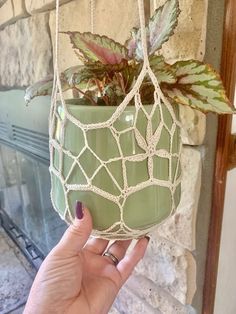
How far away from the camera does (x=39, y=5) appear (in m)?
0.79

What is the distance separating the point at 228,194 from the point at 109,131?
333mm

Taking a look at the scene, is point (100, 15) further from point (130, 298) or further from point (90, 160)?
point (130, 298)

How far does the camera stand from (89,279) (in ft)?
1.66

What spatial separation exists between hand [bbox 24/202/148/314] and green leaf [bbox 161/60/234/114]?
192mm

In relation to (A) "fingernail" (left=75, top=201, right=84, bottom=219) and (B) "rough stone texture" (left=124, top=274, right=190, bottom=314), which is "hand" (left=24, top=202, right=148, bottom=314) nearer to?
(A) "fingernail" (left=75, top=201, right=84, bottom=219)

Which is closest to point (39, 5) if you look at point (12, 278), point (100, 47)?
point (100, 47)

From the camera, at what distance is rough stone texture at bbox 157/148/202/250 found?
0.51 metres

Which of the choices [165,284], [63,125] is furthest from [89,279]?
[63,125]

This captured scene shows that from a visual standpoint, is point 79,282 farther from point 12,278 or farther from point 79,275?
point 12,278

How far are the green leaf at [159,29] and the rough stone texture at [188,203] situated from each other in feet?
0.69

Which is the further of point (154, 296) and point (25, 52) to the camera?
point (25, 52)

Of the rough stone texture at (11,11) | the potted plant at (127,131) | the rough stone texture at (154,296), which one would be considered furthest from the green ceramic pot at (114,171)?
the rough stone texture at (11,11)

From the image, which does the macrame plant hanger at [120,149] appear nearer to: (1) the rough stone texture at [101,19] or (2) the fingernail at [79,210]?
(2) the fingernail at [79,210]

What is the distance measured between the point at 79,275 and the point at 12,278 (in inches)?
40.2
